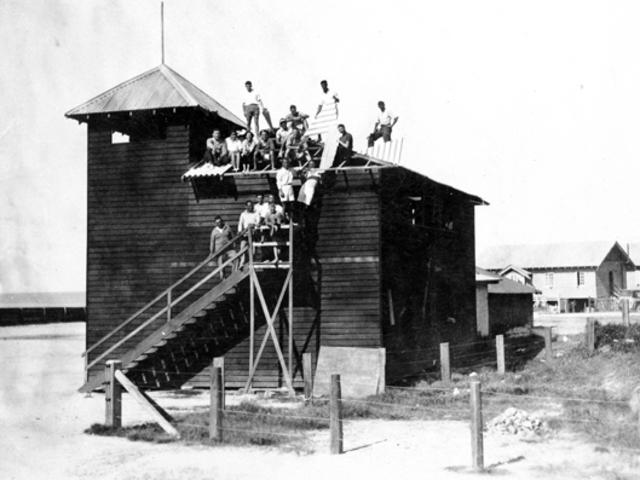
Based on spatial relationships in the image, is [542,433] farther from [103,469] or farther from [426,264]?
[426,264]

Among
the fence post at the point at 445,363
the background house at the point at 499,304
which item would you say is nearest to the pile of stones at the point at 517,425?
the fence post at the point at 445,363

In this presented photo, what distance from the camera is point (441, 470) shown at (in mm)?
11977

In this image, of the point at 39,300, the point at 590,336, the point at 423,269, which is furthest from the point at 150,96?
the point at 39,300

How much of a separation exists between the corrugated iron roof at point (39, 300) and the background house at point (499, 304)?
4102 cm

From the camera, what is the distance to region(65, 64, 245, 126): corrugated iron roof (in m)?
24.2

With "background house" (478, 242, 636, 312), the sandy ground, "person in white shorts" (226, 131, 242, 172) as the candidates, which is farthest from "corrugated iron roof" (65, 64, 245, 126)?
"background house" (478, 242, 636, 312)

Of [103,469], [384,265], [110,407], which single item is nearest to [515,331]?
[384,265]

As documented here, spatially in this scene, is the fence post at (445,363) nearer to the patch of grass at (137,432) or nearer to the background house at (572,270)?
the patch of grass at (137,432)

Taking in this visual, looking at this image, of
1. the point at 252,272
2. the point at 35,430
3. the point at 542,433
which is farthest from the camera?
the point at 252,272

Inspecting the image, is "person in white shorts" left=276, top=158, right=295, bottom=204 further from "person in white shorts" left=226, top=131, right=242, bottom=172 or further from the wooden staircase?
the wooden staircase

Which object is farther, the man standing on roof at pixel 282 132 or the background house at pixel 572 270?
the background house at pixel 572 270

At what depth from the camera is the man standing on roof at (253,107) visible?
24.5 m

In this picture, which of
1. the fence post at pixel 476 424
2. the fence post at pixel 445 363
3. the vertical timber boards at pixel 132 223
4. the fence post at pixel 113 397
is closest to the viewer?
the fence post at pixel 476 424

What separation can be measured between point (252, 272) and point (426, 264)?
8.03 meters
